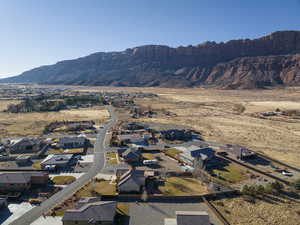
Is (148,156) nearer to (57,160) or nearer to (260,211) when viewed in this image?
(57,160)

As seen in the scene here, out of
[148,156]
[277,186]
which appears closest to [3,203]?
[148,156]

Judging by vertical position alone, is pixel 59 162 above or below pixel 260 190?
above

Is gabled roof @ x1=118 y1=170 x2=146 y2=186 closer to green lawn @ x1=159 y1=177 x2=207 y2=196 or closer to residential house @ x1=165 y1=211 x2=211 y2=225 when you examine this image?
green lawn @ x1=159 y1=177 x2=207 y2=196

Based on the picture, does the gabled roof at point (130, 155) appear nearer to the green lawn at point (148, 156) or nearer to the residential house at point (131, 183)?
the green lawn at point (148, 156)

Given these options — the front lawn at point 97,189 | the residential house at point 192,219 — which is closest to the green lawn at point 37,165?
the front lawn at point 97,189

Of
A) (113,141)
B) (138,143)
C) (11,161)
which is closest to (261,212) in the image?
(138,143)

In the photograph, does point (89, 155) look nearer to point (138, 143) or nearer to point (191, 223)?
point (138, 143)

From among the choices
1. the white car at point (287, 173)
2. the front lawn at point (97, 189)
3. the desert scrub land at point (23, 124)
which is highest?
the desert scrub land at point (23, 124)
